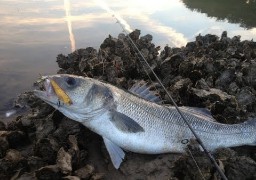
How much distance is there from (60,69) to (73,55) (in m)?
0.42

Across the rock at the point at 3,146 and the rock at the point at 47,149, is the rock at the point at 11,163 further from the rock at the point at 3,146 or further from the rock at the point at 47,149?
the rock at the point at 47,149

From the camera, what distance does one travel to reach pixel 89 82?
19.0ft

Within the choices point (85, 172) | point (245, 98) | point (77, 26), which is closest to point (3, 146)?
point (85, 172)

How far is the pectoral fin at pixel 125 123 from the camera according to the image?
18.4ft

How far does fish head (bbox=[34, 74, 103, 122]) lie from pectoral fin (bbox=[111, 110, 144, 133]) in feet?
0.96

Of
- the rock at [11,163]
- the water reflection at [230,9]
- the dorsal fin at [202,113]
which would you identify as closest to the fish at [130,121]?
the dorsal fin at [202,113]

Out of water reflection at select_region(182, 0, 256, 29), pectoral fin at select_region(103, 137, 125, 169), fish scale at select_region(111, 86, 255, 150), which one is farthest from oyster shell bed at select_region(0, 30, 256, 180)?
water reflection at select_region(182, 0, 256, 29)

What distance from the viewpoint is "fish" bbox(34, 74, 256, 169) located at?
5.60 meters

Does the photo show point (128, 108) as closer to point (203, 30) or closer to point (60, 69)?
point (60, 69)

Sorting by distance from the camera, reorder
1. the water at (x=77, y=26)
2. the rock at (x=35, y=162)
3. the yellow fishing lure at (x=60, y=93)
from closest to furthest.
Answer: the rock at (x=35, y=162) → the yellow fishing lure at (x=60, y=93) → the water at (x=77, y=26)

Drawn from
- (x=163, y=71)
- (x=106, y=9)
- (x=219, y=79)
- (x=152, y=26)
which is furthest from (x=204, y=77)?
(x=106, y=9)

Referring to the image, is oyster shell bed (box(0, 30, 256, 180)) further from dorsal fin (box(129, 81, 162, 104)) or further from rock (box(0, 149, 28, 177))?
dorsal fin (box(129, 81, 162, 104))

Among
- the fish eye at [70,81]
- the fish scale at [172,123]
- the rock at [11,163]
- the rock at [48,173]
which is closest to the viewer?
the rock at [48,173]

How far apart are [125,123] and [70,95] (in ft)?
2.85
